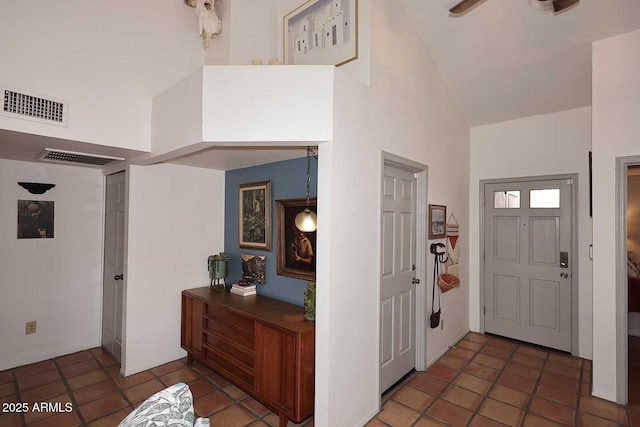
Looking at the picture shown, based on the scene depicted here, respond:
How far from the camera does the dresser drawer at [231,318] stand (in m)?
2.73

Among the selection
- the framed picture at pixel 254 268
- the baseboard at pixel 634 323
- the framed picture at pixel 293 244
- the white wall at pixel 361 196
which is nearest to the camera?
the white wall at pixel 361 196

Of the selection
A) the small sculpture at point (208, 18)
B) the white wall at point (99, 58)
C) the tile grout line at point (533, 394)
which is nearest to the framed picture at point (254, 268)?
the white wall at point (99, 58)

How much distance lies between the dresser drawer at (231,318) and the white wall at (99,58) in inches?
65.3

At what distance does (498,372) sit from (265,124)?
334 centimetres

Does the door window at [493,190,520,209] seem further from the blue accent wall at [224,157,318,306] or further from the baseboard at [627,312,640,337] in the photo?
the blue accent wall at [224,157,318,306]

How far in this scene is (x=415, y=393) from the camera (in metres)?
2.86

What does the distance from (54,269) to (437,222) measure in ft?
14.3

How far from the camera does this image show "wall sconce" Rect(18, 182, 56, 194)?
132 inches

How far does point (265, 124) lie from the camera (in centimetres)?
219

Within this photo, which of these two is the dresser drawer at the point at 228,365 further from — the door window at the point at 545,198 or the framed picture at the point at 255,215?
the door window at the point at 545,198

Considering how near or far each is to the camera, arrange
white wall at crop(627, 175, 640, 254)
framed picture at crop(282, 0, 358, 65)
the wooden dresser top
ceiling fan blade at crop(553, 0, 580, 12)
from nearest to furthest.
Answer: ceiling fan blade at crop(553, 0, 580, 12)
the wooden dresser top
framed picture at crop(282, 0, 358, 65)
white wall at crop(627, 175, 640, 254)

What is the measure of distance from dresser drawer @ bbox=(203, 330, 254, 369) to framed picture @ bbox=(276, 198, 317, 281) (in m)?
0.81

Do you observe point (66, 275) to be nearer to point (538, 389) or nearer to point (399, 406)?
point (399, 406)

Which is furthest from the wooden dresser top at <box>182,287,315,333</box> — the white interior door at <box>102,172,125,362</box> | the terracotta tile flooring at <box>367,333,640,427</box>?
the terracotta tile flooring at <box>367,333,640,427</box>
